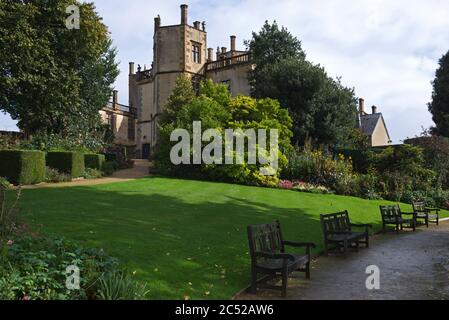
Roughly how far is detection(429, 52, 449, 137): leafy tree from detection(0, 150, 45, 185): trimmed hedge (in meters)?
37.1

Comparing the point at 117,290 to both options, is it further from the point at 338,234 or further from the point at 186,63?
the point at 186,63

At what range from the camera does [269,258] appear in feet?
25.2

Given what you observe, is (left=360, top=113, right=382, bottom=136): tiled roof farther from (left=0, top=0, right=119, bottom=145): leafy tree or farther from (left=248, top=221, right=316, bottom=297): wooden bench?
(left=248, top=221, right=316, bottom=297): wooden bench

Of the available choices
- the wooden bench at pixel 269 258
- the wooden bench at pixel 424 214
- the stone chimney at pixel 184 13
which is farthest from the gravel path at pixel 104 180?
the stone chimney at pixel 184 13

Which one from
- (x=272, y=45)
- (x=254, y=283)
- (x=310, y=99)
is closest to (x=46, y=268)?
(x=254, y=283)

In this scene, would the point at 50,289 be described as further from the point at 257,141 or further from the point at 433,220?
the point at 257,141

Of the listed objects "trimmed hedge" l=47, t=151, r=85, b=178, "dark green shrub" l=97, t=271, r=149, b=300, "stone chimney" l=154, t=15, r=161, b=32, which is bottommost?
"dark green shrub" l=97, t=271, r=149, b=300

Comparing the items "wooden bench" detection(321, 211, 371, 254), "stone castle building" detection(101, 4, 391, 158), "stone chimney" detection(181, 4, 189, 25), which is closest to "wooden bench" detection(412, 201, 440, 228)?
"wooden bench" detection(321, 211, 371, 254)

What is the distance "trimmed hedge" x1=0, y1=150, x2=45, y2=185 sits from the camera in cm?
1870

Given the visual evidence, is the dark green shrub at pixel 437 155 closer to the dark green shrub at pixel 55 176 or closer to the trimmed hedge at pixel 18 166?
the dark green shrub at pixel 55 176

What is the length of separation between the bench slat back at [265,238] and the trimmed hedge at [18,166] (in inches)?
541

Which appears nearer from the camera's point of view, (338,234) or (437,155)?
(338,234)

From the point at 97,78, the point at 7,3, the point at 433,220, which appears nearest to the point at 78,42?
the point at 7,3

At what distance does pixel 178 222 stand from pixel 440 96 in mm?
41183
